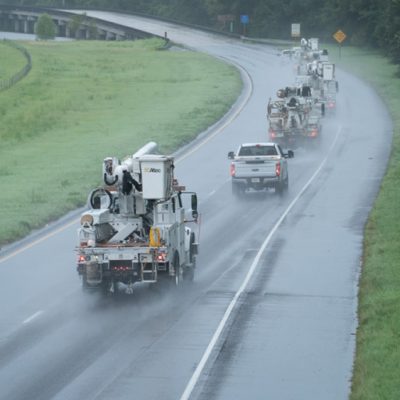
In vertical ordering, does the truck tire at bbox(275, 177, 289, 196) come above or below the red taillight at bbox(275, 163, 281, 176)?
below

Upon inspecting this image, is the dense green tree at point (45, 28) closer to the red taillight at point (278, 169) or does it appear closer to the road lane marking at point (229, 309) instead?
the road lane marking at point (229, 309)

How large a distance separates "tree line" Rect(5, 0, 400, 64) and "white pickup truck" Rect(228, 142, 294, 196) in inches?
1982

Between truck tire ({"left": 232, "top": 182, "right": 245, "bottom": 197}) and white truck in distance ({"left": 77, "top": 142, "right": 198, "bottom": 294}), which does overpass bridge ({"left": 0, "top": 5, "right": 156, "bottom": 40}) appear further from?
white truck in distance ({"left": 77, "top": 142, "right": 198, "bottom": 294})

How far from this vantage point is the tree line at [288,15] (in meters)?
118

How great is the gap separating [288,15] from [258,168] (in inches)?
4119

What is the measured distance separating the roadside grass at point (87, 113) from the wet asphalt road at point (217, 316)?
5.12 m

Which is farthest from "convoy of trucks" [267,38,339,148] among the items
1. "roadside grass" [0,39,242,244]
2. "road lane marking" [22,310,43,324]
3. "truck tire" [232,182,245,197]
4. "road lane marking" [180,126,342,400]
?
"road lane marking" [22,310,43,324]

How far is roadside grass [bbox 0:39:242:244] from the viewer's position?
153 ft

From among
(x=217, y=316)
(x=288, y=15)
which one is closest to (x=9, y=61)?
(x=288, y=15)

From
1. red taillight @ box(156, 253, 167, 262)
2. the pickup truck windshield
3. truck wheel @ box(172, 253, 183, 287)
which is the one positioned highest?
red taillight @ box(156, 253, 167, 262)

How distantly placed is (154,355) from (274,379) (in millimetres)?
2702

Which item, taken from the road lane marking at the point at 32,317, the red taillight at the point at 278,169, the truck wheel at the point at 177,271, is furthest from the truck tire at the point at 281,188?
the road lane marking at the point at 32,317

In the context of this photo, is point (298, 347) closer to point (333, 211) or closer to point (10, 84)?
Answer: point (333, 211)

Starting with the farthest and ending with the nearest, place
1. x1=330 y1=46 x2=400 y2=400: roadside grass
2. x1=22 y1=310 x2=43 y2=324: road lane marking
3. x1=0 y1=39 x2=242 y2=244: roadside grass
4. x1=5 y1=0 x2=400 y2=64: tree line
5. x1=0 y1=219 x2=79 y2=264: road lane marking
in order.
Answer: x1=5 y1=0 x2=400 y2=64: tree line < x1=0 y1=39 x2=242 y2=244: roadside grass < x1=0 y1=219 x2=79 y2=264: road lane marking < x1=22 y1=310 x2=43 y2=324: road lane marking < x1=330 y1=46 x2=400 y2=400: roadside grass
